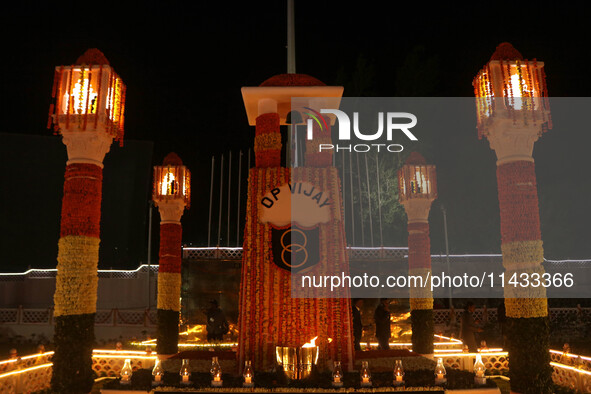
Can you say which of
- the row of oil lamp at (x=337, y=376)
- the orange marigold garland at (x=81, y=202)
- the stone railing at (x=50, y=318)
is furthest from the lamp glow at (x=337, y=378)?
the stone railing at (x=50, y=318)

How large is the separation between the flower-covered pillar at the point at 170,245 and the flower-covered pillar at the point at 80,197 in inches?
152

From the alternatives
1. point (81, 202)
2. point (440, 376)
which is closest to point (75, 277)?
point (81, 202)

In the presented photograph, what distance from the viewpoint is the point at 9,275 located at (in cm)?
1852

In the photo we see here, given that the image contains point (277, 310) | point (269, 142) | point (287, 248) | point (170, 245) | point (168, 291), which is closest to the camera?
point (277, 310)

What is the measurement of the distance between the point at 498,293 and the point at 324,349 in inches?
543

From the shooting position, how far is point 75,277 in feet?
21.2

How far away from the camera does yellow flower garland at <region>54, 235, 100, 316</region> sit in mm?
6395

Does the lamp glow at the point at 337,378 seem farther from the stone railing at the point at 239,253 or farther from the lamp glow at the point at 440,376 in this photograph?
the stone railing at the point at 239,253

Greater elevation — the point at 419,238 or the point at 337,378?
the point at 419,238

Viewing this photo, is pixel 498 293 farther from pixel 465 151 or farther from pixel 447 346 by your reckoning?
pixel 447 346

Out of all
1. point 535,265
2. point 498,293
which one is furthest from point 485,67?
point 498,293

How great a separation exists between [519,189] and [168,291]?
7423mm

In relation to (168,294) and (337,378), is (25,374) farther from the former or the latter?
(337,378)

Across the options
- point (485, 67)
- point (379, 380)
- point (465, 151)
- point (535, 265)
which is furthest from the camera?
point (465, 151)
